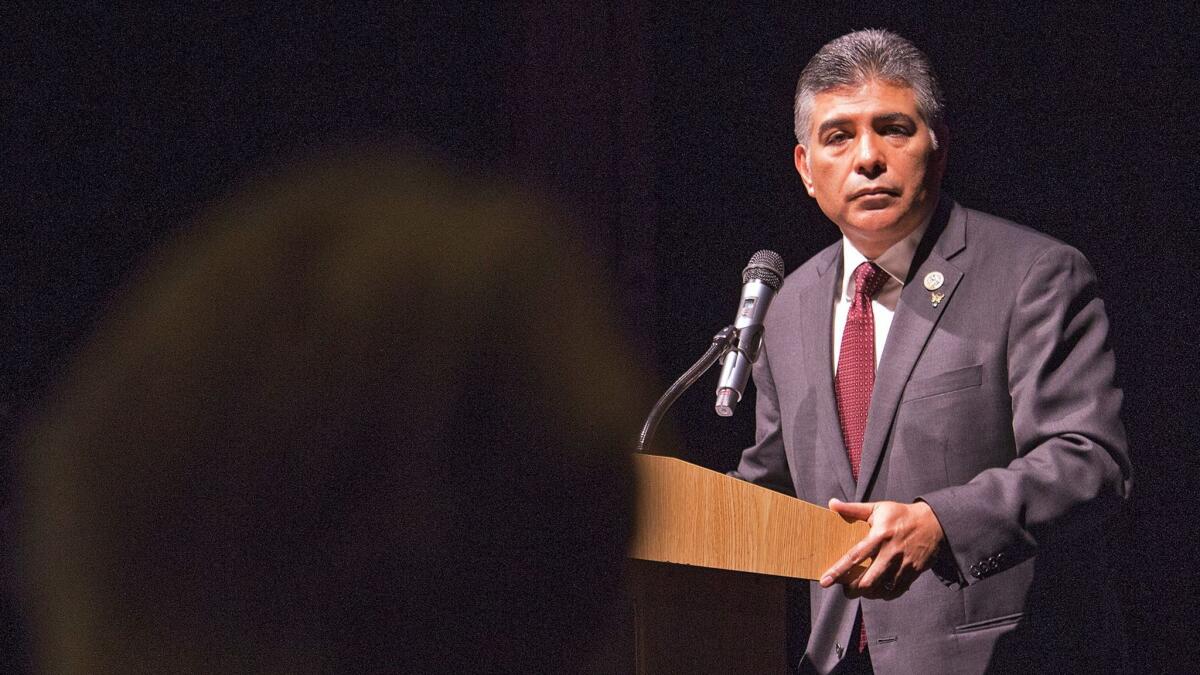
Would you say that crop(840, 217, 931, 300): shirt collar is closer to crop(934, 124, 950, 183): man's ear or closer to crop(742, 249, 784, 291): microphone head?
crop(934, 124, 950, 183): man's ear

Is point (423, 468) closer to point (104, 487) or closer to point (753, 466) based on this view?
point (104, 487)

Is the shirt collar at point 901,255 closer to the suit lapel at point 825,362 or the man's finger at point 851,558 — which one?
the suit lapel at point 825,362

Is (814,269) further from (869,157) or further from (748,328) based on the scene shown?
(748,328)

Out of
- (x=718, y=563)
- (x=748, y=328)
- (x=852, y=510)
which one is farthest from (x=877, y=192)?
(x=718, y=563)

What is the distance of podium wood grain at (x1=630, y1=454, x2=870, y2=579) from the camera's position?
4.41ft

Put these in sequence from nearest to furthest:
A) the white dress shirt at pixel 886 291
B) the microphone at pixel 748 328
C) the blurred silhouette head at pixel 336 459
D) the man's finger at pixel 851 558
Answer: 1. the blurred silhouette head at pixel 336 459
2. the man's finger at pixel 851 558
3. the microphone at pixel 748 328
4. the white dress shirt at pixel 886 291

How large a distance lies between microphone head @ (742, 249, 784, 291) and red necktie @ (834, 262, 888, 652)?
0.69ft

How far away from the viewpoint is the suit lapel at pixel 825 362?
70.3 inches

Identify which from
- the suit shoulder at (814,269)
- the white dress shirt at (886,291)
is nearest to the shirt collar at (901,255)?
the white dress shirt at (886,291)

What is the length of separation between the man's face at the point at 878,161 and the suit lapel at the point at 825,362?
12 cm

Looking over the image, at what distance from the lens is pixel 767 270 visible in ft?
5.79

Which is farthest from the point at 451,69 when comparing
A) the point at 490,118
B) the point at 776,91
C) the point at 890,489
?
the point at 890,489

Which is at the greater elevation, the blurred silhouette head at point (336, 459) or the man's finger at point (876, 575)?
the blurred silhouette head at point (336, 459)

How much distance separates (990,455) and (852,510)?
441 mm
